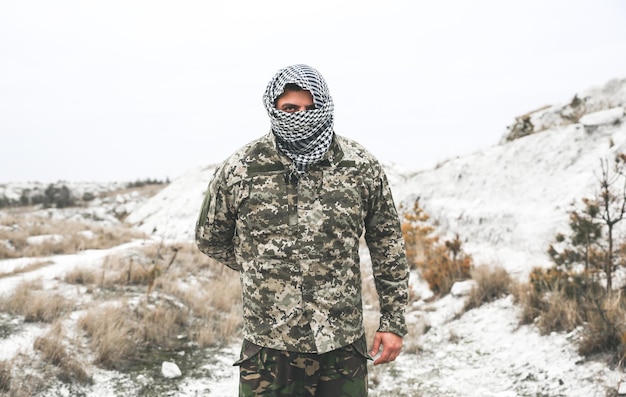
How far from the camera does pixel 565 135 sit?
820 centimetres

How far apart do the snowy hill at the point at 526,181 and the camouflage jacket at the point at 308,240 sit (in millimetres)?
4146

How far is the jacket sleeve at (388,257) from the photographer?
6.25ft

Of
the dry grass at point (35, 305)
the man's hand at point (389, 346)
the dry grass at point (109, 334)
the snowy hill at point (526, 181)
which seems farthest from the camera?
the snowy hill at point (526, 181)

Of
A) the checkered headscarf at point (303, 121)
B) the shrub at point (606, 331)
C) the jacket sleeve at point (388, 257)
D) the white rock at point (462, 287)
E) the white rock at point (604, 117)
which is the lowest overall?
the white rock at point (462, 287)

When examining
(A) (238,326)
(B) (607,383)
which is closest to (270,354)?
(B) (607,383)

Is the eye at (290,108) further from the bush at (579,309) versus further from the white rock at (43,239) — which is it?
the white rock at (43,239)

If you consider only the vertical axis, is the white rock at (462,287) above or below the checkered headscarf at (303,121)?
below

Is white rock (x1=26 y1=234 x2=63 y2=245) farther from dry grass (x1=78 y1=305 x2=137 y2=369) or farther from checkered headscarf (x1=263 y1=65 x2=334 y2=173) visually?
checkered headscarf (x1=263 y1=65 x2=334 y2=173)

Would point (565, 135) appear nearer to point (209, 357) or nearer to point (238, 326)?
point (238, 326)

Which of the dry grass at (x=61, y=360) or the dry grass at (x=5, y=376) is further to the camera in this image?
the dry grass at (x=61, y=360)

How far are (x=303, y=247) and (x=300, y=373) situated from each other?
53 centimetres

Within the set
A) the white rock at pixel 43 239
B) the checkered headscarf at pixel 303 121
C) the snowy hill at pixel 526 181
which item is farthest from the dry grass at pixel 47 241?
the checkered headscarf at pixel 303 121

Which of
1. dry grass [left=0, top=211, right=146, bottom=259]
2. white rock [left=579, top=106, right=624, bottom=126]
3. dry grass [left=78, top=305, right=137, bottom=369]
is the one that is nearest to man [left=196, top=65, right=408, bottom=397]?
dry grass [left=78, top=305, right=137, bottom=369]

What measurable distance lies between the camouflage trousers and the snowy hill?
4174 mm
